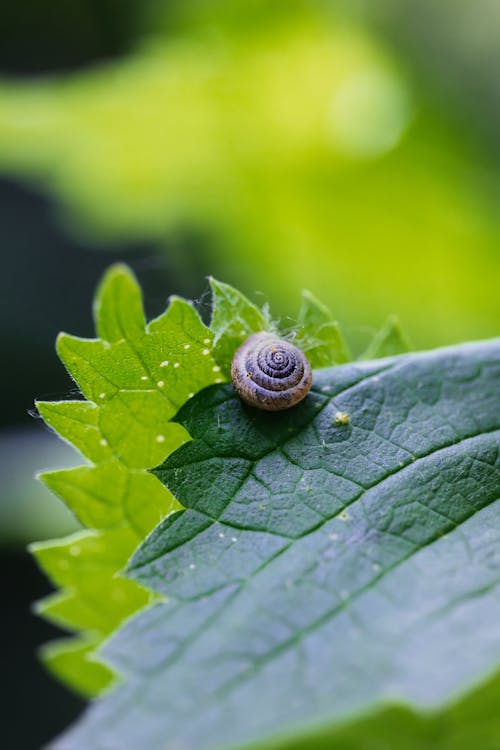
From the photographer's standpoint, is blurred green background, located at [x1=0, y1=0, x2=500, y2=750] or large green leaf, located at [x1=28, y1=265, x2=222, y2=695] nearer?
large green leaf, located at [x1=28, y1=265, x2=222, y2=695]

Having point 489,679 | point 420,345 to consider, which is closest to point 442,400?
point 489,679

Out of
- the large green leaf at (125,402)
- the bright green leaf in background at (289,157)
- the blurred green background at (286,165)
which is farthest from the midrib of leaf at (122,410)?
the bright green leaf in background at (289,157)

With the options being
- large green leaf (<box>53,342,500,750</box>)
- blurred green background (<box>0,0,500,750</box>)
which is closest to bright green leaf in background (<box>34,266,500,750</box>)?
large green leaf (<box>53,342,500,750</box>)

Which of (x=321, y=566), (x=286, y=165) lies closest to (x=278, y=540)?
(x=321, y=566)

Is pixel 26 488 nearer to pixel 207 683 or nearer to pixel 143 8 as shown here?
pixel 207 683

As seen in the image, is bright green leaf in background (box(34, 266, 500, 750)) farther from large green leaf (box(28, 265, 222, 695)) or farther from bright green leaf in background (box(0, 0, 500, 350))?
bright green leaf in background (box(0, 0, 500, 350))

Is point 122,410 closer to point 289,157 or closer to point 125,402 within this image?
point 125,402
